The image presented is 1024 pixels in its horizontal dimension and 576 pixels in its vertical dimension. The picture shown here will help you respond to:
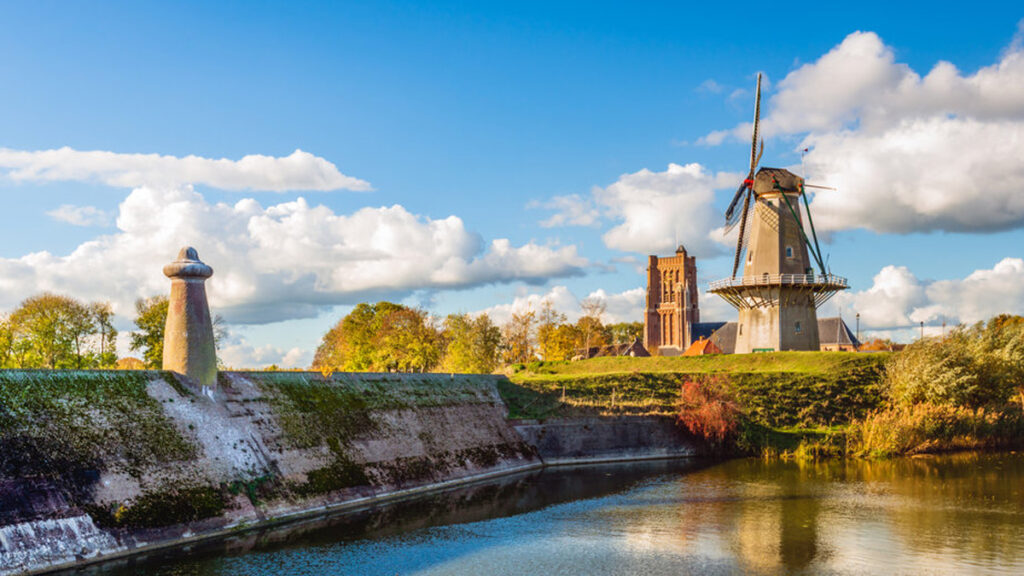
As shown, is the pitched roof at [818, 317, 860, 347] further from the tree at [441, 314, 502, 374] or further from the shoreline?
the shoreline

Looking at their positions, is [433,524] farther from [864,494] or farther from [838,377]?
[838,377]

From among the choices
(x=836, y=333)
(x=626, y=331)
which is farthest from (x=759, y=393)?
(x=626, y=331)

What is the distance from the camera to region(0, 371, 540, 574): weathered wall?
2114 centimetres

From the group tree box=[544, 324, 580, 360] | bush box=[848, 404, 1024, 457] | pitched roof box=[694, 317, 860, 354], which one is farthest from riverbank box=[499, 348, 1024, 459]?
pitched roof box=[694, 317, 860, 354]

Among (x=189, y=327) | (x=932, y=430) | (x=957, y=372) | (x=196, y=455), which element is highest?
(x=189, y=327)

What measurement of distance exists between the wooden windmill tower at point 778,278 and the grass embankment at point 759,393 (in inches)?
130

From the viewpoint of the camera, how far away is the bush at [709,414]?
48156 millimetres

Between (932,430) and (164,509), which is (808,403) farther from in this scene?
(164,509)

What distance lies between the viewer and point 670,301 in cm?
14175

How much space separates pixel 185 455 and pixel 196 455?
1.35ft

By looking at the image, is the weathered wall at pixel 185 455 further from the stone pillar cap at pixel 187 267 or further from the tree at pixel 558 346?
the tree at pixel 558 346

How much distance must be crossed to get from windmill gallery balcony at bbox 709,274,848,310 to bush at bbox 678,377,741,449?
1325 centimetres

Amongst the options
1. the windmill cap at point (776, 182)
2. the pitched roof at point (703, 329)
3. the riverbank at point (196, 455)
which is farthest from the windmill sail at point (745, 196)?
the pitched roof at point (703, 329)

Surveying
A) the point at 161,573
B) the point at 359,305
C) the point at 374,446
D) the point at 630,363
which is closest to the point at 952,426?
the point at 630,363
